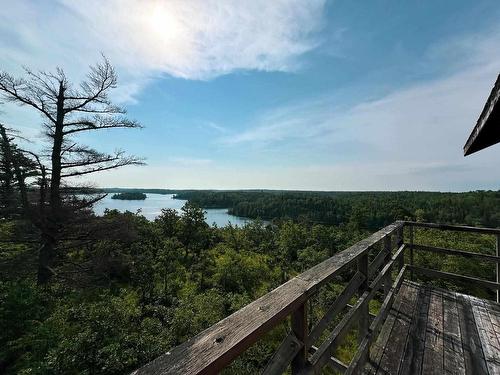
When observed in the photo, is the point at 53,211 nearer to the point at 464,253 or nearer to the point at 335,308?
the point at 335,308

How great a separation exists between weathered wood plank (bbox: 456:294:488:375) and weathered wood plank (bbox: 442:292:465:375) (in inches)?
1.5

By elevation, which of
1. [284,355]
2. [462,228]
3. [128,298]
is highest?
[462,228]

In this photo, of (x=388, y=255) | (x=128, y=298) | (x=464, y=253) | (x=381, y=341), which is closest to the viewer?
(x=381, y=341)

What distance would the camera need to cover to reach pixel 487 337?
300cm

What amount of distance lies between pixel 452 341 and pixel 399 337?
1.85ft

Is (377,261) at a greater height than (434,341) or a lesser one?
greater

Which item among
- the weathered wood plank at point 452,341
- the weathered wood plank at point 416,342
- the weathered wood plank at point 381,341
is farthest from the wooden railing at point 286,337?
the weathered wood plank at point 452,341

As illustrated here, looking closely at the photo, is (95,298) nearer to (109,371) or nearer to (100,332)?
(100,332)

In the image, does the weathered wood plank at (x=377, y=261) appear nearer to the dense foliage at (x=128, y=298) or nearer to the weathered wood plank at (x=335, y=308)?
the weathered wood plank at (x=335, y=308)

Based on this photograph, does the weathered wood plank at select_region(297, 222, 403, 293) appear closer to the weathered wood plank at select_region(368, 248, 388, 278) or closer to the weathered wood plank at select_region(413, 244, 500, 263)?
the weathered wood plank at select_region(368, 248, 388, 278)

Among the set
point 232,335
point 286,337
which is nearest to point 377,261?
point 286,337

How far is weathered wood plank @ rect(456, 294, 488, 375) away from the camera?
2.51 meters

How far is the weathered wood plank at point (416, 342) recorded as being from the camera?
2.50 metres

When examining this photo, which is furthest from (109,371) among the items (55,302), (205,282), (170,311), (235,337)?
(205,282)
